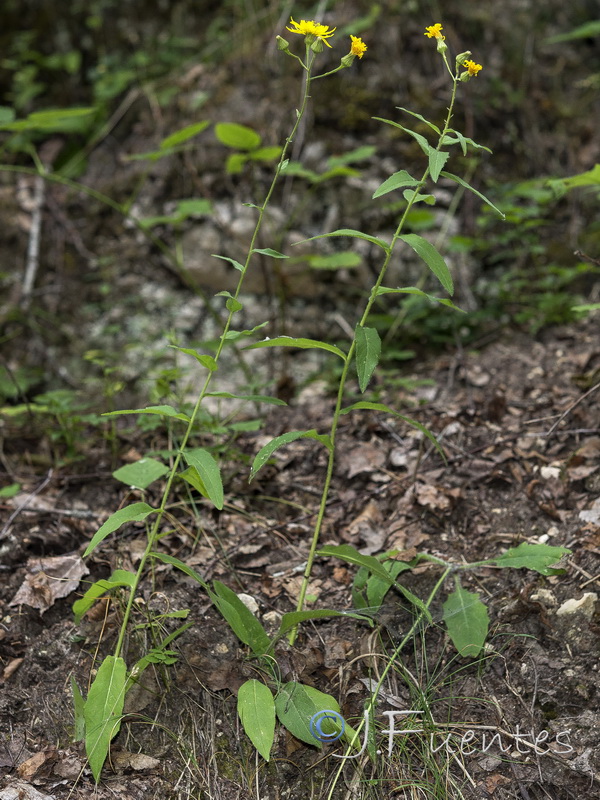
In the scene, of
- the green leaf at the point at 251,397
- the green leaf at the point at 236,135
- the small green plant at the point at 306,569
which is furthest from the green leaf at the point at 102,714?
the green leaf at the point at 236,135

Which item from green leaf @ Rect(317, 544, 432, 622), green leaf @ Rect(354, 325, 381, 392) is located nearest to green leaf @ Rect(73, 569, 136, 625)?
green leaf @ Rect(317, 544, 432, 622)

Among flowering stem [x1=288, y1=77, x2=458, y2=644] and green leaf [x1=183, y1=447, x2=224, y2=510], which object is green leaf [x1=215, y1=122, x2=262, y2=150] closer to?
flowering stem [x1=288, y1=77, x2=458, y2=644]

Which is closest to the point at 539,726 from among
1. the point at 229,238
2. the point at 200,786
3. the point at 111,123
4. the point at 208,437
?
the point at 200,786

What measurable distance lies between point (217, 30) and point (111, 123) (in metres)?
1.14

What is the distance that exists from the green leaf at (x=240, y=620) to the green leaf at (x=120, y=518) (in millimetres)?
297

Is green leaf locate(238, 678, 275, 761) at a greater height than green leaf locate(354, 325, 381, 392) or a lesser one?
lesser

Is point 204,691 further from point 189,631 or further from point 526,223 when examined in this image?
point 526,223

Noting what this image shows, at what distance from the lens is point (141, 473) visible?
2.19m

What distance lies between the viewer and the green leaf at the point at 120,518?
5.52 feet

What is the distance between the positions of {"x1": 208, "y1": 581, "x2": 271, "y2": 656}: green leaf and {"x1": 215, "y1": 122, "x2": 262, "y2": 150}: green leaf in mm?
2265

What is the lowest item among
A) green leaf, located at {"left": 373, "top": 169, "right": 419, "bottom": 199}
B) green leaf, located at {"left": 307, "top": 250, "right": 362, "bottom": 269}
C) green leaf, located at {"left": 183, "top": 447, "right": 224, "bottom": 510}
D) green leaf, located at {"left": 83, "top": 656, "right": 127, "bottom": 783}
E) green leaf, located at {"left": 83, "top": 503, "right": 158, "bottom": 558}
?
green leaf, located at {"left": 83, "top": 656, "right": 127, "bottom": 783}

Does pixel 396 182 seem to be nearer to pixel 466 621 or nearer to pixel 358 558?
pixel 358 558

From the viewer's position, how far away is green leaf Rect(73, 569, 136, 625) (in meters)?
1.88

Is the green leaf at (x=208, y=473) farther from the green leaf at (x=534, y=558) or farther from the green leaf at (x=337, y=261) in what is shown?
the green leaf at (x=337, y=261)
